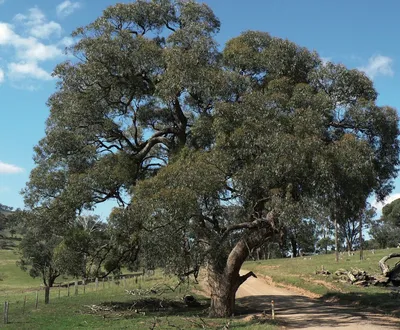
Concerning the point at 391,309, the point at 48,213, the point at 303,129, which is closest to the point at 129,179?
the point at 48,213

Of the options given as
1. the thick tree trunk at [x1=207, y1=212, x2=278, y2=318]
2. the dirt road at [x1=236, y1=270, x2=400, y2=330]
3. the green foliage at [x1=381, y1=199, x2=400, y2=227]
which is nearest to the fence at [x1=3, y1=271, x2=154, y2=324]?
the thick tree trunk at [x1=207, y1=212, x2=278, y2=318]

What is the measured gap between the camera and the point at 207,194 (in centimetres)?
1673

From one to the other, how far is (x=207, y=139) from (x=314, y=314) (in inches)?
413

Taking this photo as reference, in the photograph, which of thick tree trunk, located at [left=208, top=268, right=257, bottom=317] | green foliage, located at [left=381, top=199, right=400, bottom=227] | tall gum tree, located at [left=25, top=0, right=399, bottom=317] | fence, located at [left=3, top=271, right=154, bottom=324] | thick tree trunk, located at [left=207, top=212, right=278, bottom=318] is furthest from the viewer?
green foliage, located at [left=381, top=199, right=400, bottom=227]

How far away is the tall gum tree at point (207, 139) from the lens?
54.5ft

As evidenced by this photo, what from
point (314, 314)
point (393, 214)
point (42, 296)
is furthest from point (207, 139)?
point (393, 214)

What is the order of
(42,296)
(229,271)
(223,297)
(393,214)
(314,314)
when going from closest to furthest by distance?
1. (229,271)
2. (223,297)
3. (314,314)
4. (42,296)
5. (393,214)

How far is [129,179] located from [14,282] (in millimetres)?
60634

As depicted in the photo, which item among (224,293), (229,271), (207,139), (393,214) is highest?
(393,214)

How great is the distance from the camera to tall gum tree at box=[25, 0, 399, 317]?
1661 cm

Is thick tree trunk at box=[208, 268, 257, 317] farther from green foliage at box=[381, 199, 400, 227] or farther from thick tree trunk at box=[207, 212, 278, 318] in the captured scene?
green foliage at box=[381, 199, 400, 227]

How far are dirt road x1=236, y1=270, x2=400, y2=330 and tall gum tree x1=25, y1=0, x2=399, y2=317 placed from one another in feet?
12.1

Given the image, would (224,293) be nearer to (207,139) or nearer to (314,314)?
(314,314)

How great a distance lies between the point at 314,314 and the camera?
68.6 ft
